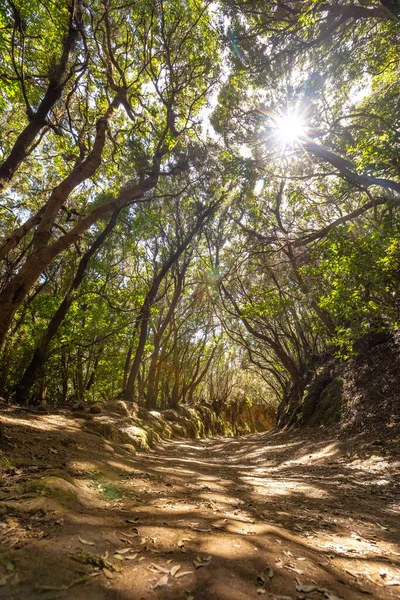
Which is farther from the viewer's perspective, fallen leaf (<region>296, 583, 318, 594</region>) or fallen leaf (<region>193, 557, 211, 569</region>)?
fallen leaf (<region>193, 557, 211, 569</region>)

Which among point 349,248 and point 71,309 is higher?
point 349,248

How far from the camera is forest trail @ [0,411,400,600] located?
5.60 ft

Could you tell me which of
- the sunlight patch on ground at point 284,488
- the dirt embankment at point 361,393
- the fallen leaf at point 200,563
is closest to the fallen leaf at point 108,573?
the fallen leaf at point 200,563

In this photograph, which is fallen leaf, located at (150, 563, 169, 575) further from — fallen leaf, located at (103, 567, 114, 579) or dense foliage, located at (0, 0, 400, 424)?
dense foliage, located at (0, 0, 400, 424)

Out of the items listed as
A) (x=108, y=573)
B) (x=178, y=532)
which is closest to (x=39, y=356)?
(x=178, y=532)

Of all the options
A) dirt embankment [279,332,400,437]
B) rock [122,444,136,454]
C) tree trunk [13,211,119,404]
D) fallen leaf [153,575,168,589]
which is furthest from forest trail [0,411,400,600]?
dirt embankment [279,332,400,437]

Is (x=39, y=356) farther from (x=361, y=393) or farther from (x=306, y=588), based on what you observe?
(x=361, y=393)

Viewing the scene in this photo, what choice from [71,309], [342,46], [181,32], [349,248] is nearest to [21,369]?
[71,309]

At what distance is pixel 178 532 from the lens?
96.3 inches

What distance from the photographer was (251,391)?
38906 mm

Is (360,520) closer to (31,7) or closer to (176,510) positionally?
(176,510)

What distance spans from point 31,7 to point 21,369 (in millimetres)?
9688

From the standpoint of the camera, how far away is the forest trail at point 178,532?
5.60 ft

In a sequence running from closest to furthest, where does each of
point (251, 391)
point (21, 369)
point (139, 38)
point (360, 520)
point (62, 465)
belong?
point (360, 520) → point (62, 465) → point (139, 38) → point (21, 369) → point (251, 391)
